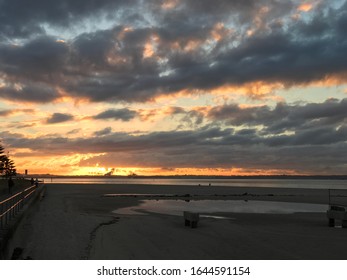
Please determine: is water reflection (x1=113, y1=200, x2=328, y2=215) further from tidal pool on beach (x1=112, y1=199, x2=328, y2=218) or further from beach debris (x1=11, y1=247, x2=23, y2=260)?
beach debris (x1=11, y1=247, x2=23, y2=260)

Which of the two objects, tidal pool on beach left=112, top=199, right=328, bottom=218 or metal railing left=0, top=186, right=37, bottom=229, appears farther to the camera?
tidal pool on beach left=112, top=199, right=328, bottom=218

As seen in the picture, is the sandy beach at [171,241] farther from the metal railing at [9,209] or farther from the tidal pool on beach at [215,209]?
the tidal pool on beach at [215,209]

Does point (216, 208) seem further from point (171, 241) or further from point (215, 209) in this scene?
point (171, 241)

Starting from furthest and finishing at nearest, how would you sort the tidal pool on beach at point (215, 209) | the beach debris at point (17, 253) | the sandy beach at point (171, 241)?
the tidal pool on beach at point (215, 209)
the sandy beach at point (171, 241)
the beach debris at point (17, 253)

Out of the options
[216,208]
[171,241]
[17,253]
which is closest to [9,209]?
[17,253]

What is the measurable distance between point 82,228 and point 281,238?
460 inches

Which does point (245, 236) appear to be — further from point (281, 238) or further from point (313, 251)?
point (313, 251)

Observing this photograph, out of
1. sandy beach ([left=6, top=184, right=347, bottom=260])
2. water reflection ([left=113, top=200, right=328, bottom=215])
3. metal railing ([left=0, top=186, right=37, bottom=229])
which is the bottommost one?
water reflection ([left=113, top=200, right=328, bottom=215])

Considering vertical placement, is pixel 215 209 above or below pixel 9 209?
below

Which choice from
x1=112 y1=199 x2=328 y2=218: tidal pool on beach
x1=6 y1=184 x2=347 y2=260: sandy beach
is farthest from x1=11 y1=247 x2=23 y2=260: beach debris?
x1=112 y1=199 x2=328 y2=218: tidal pool on beach

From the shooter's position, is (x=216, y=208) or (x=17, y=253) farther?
(x=216, y=208)

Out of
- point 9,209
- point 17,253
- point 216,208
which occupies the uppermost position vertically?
point 9,209

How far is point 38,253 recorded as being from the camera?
16.9m

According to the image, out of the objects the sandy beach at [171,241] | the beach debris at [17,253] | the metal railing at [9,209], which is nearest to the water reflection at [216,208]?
the metal railing at [9,209]
